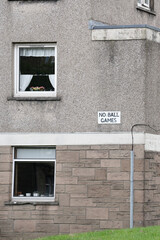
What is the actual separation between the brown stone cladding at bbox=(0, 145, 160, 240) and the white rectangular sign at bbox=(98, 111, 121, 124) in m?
0.66

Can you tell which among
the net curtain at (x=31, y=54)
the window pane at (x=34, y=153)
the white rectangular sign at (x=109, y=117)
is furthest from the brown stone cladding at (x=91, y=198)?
the net curtain at (x=31, y=54)

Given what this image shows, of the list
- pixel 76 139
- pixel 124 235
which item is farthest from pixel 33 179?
pixel 124 235

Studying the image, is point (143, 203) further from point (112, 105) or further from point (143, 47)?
point (143, 47)

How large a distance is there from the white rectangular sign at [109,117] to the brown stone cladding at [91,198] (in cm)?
66

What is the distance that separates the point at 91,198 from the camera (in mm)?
20500

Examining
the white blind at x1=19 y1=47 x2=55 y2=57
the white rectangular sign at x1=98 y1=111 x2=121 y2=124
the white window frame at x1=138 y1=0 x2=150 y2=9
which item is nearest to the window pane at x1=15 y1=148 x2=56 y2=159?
the white rectangular sign at x1=98 y1=111 x2=121 y2=124

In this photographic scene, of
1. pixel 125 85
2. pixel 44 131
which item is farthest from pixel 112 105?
pixel 44 131

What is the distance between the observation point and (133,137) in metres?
20.6

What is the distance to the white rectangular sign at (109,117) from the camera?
67.8 ft

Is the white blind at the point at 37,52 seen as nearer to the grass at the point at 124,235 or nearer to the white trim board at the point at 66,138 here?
the white trim board at the point at 66,138

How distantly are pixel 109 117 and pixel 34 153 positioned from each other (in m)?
2.27

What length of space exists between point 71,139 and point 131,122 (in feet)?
5.40

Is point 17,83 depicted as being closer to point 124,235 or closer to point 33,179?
A: point 33,179

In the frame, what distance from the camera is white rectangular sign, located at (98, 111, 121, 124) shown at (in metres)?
20.7
